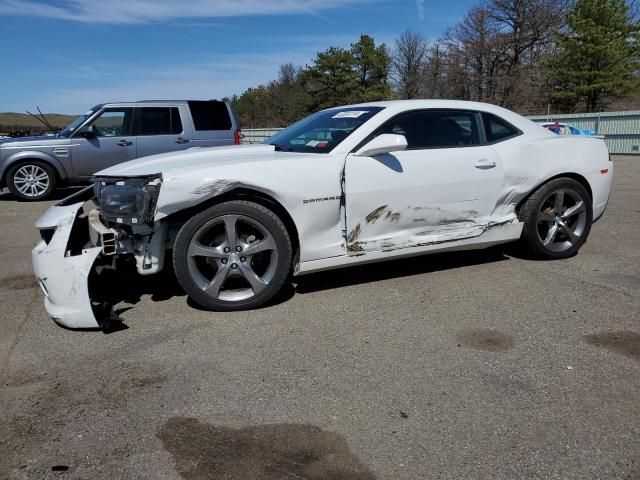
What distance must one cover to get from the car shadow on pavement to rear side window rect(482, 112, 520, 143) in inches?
47.9

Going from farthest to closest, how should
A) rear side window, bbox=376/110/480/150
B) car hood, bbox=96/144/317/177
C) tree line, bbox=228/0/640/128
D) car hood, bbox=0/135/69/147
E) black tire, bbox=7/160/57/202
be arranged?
tree line, bbox=228/0/640/128
black tire, bbox=7/160/57/202
car hood, bbox=0/135/69/147
rear side window, bbox=376/110/480/150
car hood, bbox=96/144/317/177

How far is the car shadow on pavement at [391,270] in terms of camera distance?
4.71m

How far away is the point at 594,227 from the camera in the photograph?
693 cm

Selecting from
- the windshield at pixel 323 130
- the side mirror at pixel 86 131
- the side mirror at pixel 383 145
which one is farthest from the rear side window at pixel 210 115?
the side mirror at pixel 383 145

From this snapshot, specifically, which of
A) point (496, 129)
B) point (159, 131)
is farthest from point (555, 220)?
point (159, 131)

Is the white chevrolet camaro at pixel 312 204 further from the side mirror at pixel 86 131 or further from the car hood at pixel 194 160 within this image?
the side mirror at pixel 86 131

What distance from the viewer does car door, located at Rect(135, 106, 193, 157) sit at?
1016cm

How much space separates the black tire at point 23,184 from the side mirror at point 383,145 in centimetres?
840

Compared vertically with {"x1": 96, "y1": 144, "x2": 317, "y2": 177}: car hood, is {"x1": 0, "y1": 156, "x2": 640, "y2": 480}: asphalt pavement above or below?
below

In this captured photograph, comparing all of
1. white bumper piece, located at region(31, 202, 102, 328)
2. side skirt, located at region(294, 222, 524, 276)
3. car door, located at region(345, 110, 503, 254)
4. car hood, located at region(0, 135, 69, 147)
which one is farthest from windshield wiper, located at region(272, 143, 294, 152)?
car hood, located at region(0, 135, 69, 147)

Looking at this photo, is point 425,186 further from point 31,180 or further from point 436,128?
point 31,180

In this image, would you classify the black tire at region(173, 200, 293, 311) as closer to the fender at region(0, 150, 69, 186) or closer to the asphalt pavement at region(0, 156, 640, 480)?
the asphalt pavement at region(0, 156, 640, 480)

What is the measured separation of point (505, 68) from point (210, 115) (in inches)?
1568

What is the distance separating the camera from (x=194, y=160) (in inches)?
166
